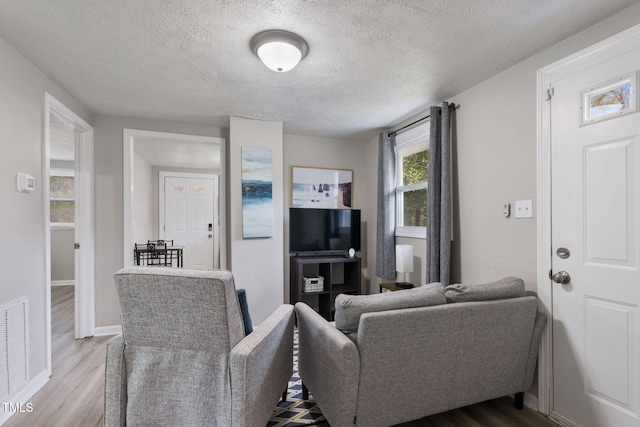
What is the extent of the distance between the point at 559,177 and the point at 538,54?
33.3 inches

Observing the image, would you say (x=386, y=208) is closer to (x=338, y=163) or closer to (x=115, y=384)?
(x=338, y=163)

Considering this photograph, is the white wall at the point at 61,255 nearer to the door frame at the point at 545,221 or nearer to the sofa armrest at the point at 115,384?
the sofa armrest at the point at 115,384

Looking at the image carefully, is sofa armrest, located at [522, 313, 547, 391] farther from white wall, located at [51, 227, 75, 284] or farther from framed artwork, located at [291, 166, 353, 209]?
white wall, located at [51, 227, 75, 284]

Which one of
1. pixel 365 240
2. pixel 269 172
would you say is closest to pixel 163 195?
pixel 269 172

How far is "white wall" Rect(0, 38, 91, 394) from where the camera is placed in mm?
1907

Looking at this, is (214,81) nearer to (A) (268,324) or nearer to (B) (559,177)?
(A) (268,324)

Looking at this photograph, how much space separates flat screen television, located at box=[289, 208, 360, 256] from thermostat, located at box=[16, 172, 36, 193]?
224cm

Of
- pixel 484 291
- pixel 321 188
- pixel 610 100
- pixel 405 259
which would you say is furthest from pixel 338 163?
pixel 610 100

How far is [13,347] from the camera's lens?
6.36 ft

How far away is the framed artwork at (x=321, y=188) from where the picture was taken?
13.1 ft

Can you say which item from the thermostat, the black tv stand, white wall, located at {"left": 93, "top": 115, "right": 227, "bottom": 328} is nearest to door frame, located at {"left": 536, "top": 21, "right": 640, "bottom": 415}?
the black tv stand

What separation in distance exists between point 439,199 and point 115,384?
262cm

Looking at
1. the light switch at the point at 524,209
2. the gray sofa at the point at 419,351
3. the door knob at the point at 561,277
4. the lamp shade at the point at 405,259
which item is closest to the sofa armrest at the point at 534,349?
the gray sofa at the point at 419,351

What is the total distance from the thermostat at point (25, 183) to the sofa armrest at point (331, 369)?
2.09 meters
